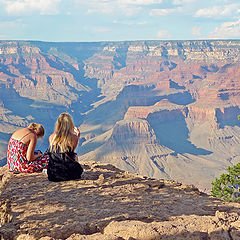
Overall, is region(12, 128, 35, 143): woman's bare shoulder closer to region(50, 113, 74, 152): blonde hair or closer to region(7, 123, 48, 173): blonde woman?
region(7, 123, 48, 173): blonde woman

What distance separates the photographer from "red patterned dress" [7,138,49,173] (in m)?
10.9

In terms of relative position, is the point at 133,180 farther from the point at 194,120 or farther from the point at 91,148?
the point at 194,120

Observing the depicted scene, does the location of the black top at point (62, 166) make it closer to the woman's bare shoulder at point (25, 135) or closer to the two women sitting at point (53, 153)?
the two women sitting at point (53, 153)

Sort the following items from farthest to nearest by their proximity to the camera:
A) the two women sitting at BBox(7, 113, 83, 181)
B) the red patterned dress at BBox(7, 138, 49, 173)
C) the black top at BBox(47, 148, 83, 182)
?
the red patterned dress at BBox(7, 138, 49, 173), the black top at BBox(47, 148, 83, 182), the two women sitting at BBox(7, 113, 83, 181)

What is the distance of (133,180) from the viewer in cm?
1140

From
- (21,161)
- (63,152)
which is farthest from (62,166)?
(21,161)

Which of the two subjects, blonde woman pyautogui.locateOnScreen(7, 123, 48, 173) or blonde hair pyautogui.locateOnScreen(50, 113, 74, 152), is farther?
blonde woman pyautogui.locateOnScreen(7, 123, 48, 173)

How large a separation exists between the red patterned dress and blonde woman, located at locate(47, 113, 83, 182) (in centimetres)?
118

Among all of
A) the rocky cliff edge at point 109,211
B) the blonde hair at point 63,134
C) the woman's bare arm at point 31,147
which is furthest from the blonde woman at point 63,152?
the woman's bare arm at point 31,147

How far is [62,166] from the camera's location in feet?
33.1

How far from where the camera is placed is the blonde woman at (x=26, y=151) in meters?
10.7

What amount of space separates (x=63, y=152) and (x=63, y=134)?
614 millimetres

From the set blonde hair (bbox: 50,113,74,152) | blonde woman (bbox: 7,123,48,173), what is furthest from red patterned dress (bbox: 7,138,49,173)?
blonde hair (bbox: 50,113,74,152)

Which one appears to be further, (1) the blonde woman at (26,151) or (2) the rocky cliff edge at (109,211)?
(1) the blonde woman at (26,151)
